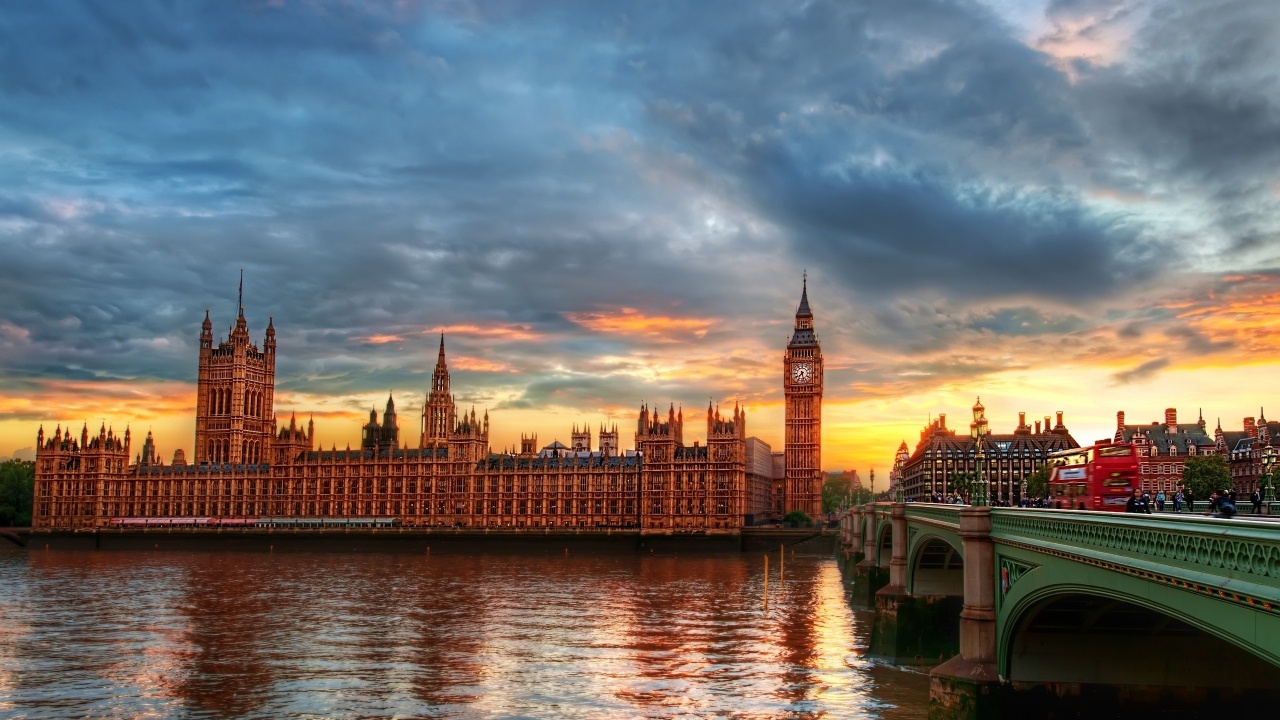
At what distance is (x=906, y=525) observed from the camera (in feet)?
212

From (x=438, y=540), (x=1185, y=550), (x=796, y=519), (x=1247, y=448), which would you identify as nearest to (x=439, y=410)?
(x=438, y=540)

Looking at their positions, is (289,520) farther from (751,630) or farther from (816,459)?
(751,630)

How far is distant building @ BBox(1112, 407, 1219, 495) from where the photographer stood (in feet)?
447

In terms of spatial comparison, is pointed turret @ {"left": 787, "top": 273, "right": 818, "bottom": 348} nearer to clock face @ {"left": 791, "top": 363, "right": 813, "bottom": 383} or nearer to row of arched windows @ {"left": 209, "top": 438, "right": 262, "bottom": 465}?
clock face @ {"left": 791, "top": 363, "right": 813, "bottom": 383}

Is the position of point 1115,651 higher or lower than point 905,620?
higher

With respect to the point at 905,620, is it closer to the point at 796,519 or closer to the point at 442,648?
the point at 442,648

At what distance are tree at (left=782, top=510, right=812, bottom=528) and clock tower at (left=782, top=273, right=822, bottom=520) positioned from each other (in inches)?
236

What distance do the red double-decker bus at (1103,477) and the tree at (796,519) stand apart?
107823 mm

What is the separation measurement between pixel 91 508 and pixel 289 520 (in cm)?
3941

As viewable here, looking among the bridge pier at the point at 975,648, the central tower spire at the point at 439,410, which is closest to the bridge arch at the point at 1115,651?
the bridge pier at the point at 975,648

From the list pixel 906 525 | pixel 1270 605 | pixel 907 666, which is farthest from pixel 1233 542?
pixel 906 525

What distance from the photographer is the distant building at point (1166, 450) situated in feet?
447

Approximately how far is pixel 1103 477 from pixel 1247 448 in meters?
97.0

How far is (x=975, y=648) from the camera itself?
109 ft
